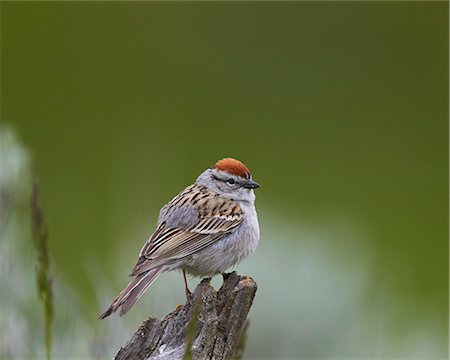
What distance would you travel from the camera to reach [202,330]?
126 inches

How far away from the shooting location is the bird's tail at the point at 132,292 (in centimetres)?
380

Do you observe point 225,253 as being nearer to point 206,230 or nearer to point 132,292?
point 206,230

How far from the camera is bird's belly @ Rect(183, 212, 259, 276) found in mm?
4449

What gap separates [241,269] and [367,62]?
19.1 ft

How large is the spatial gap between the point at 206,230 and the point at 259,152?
4.85 metres

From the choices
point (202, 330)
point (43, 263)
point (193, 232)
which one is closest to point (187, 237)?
point (193, 232)

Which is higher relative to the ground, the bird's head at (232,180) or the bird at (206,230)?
the bird's head at (232,180)

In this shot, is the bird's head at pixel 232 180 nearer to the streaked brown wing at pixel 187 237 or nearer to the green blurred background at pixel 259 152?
the streaked brown wing at pixel 187 237

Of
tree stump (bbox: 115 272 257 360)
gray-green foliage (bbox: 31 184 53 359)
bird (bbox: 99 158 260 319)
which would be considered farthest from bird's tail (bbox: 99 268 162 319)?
gray-green foliage (bbox: 31 184 53 359)

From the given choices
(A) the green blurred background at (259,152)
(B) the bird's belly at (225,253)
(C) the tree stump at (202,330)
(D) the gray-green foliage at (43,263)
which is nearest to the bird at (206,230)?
(B) the bird's belly at (225,253)

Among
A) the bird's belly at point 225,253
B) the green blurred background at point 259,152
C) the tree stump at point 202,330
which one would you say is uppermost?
the tree stump at point 202,330

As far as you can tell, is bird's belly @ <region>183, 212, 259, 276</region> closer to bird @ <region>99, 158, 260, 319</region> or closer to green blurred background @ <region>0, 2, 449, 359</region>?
bird @ <region>99, 158, 260, 319</region>

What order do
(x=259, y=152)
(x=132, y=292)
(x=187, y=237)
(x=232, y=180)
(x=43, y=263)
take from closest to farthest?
→ 1. (x=43, y=263)
2. (x=132, y=292)
3. (x=187, y=237)
4. (x=232, y=180)
5. (x=259, y=152)

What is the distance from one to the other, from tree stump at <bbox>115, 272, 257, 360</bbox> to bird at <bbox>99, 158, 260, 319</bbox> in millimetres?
804
